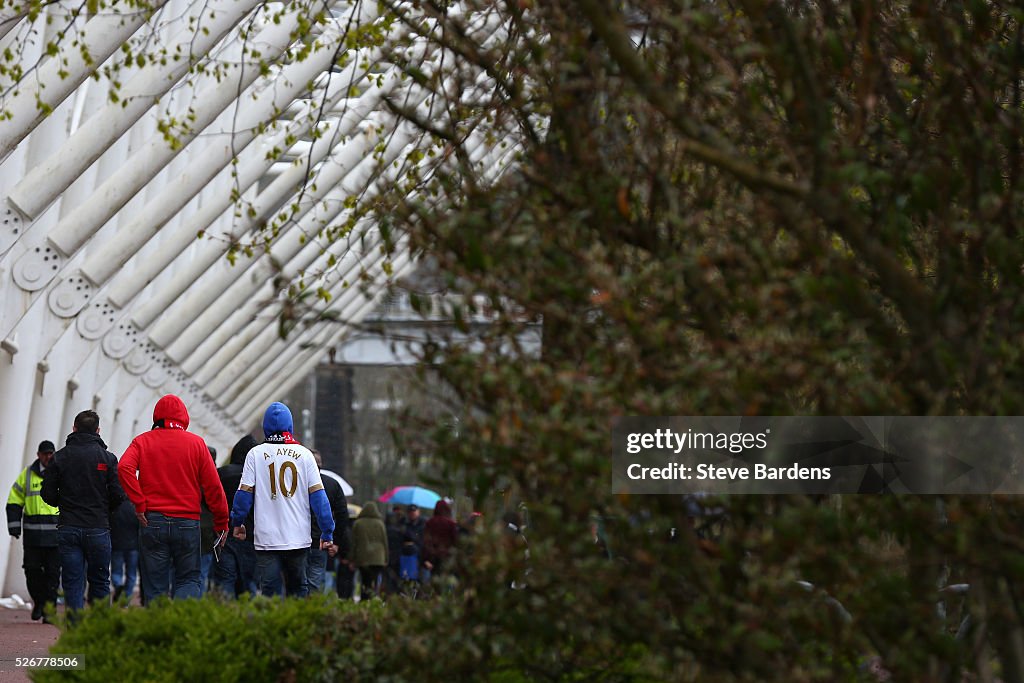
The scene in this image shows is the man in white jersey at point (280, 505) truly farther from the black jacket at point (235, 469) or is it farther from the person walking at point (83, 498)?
the black jacket at point (235, 469)

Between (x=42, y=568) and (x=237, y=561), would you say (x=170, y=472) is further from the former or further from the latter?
(x=42, y=568)

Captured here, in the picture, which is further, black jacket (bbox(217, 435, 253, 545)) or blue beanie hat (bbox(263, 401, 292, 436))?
black jacket (bbox(217, 435, 253, 545))

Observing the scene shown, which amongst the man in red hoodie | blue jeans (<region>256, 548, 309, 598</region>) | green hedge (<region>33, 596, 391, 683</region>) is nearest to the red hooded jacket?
the man in red hoodie

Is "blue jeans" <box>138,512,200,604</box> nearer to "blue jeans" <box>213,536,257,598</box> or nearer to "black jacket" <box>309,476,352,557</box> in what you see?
"black jacket" <box>309,476,352,557</box>

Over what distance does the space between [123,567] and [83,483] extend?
33.3ft

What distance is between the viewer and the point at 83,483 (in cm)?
1251

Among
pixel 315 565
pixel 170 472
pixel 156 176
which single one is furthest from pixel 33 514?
pixel 156 176

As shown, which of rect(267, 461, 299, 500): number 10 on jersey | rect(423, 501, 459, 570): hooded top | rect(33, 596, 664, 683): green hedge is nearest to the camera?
rect(33, 596, 664, 683): green hedge

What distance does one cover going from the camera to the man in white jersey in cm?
1090

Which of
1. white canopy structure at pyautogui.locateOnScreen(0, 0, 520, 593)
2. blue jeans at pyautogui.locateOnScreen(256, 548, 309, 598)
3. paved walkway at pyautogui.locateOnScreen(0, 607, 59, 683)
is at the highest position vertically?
white canopy structure at pyautogui.locateOnScreen(0, 0, 520, 593)

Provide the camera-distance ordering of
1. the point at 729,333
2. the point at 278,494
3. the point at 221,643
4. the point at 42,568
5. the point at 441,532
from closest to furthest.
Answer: the point at 729,333 → the point at 221,643 → the point at 278,494 → the point at 42,568 → the point at 441,532

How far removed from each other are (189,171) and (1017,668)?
57.0ft

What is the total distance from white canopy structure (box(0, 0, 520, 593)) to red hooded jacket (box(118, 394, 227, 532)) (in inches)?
44.7

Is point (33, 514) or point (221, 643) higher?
point (33, 514)
